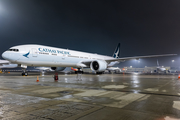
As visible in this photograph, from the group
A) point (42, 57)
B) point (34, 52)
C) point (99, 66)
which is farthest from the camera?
point (99, 66)

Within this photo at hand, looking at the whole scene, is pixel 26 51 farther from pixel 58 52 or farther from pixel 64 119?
pixel 64 119

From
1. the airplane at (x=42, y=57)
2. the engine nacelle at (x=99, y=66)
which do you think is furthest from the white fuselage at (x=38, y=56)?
the engine nacelle at (x=99, y=66)

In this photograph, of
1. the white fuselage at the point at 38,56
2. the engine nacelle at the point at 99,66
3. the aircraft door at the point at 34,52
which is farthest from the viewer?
the engine nacelle at the point at 99,66

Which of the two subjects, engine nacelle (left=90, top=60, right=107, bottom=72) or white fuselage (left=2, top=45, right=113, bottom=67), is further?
engine nacelle (left=90, top=60, right=107, bottom=72)

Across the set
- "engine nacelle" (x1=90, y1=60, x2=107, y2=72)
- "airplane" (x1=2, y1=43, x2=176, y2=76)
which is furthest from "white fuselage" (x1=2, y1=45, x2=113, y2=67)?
"engine nacelle" (x1=90, y1=60, x2=107, y2=72)

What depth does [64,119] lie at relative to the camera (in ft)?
10.8

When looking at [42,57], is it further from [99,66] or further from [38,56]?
[99,66]

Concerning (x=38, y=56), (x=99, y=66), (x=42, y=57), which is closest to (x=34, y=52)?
(x=38, y=56)

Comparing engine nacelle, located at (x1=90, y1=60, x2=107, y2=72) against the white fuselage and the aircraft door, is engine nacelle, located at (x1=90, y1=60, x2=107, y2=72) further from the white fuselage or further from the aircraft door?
the aircraft door

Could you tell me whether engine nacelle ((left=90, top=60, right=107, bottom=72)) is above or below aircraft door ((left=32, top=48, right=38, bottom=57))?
below

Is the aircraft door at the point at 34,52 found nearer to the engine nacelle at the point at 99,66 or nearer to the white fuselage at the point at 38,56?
the white fuselage at the point at 38,56

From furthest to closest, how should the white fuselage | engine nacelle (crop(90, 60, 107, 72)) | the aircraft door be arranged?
engine nacelle (crop(90, 60, 107, 72))
the aircraft door
the white fuselage

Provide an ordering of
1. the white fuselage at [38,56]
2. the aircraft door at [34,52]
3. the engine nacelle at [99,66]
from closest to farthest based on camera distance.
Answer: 1. the white fuselage at [38,56]
2. the aircraft door at [34,52]
3. the engine nacelle at [99,66]

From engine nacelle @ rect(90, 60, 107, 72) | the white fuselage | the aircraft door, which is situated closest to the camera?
the white fuselage
